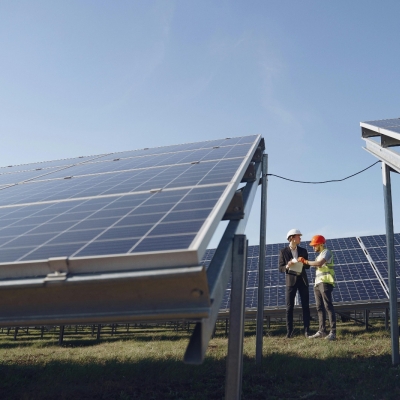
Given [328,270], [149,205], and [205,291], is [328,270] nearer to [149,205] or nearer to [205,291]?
[149,205]

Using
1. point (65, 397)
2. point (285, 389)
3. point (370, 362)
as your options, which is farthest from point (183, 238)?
point (370, 362)

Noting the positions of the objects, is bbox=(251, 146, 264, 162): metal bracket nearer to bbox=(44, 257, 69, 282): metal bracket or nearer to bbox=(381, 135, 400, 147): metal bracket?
bbox=(381, 135, 400, 147): metal bracket

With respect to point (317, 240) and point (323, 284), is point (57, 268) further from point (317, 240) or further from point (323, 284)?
point (317, 240)

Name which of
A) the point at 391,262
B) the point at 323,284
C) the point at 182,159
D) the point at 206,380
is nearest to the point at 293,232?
the point at 323,284

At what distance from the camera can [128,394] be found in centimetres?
589

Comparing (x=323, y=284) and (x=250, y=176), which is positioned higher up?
(x=250, y=176)

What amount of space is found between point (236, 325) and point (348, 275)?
936cm

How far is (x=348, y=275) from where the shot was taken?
12.7 meters

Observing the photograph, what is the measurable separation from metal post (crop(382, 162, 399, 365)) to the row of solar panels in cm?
388

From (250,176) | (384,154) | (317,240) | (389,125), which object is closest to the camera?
(384,154)

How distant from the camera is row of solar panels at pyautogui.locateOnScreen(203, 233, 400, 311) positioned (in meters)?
11.3

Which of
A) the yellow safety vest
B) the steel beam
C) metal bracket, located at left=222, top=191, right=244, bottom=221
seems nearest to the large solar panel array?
metal bracket, located at left=222, top=191, right=244, bottom=221

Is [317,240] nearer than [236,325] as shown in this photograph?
No

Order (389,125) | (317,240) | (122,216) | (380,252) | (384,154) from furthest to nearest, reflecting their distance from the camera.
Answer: (380,252)
(317,240)
(389,125)
(384,154)
(122,216)
